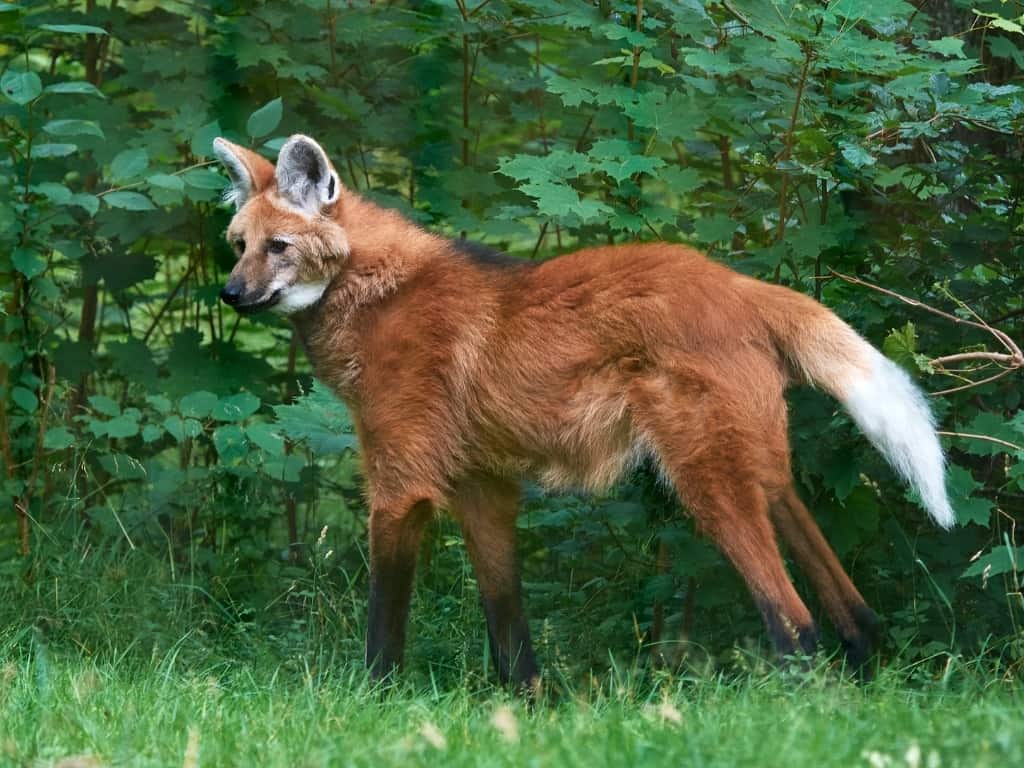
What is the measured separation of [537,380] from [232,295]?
1.04m

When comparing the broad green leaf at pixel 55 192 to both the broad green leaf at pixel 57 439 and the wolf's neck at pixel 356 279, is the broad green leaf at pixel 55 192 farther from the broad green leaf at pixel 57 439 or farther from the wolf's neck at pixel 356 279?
the wolf's neck at pixel 356 279

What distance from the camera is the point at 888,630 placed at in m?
4.14

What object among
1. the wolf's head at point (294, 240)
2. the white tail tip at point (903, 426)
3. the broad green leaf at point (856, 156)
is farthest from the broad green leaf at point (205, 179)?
the white tail tip at point (903, 426)

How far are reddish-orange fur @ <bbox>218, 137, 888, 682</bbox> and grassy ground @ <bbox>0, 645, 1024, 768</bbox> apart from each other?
0.45 meters

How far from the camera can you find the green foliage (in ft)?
13.0

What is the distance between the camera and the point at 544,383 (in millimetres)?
3680

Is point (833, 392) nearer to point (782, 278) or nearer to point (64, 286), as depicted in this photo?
point (782, 278)

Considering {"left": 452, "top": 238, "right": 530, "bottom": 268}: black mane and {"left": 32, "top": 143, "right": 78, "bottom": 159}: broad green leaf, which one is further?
{"left": 32, "top": 143, "right": 78, "bottom": 159}: broad green leaf

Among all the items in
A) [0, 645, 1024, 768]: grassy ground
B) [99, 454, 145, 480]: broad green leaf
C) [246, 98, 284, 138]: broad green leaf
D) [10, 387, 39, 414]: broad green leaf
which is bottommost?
[99, 454, 145, 480]: broad green leaf

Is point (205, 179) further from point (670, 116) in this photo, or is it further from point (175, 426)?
point (670, 116)

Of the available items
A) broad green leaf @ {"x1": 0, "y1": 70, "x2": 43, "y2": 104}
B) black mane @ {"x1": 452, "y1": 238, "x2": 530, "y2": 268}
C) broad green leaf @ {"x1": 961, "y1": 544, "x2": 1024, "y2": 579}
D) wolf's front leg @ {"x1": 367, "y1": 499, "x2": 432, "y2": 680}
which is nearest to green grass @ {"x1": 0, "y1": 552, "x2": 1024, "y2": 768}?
wolf's front leg @ {"x1": 367, "y1": 499, "x2": 432, "y2": 680}

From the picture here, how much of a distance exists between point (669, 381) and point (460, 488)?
909 millimetres

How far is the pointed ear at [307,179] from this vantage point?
4.03 m

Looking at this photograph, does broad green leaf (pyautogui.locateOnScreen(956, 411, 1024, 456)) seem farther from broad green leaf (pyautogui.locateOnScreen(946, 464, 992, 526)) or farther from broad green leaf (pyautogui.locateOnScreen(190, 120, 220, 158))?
broad green leaf (pyautogui.locateOnScreen(190, 120, 220, 158))
